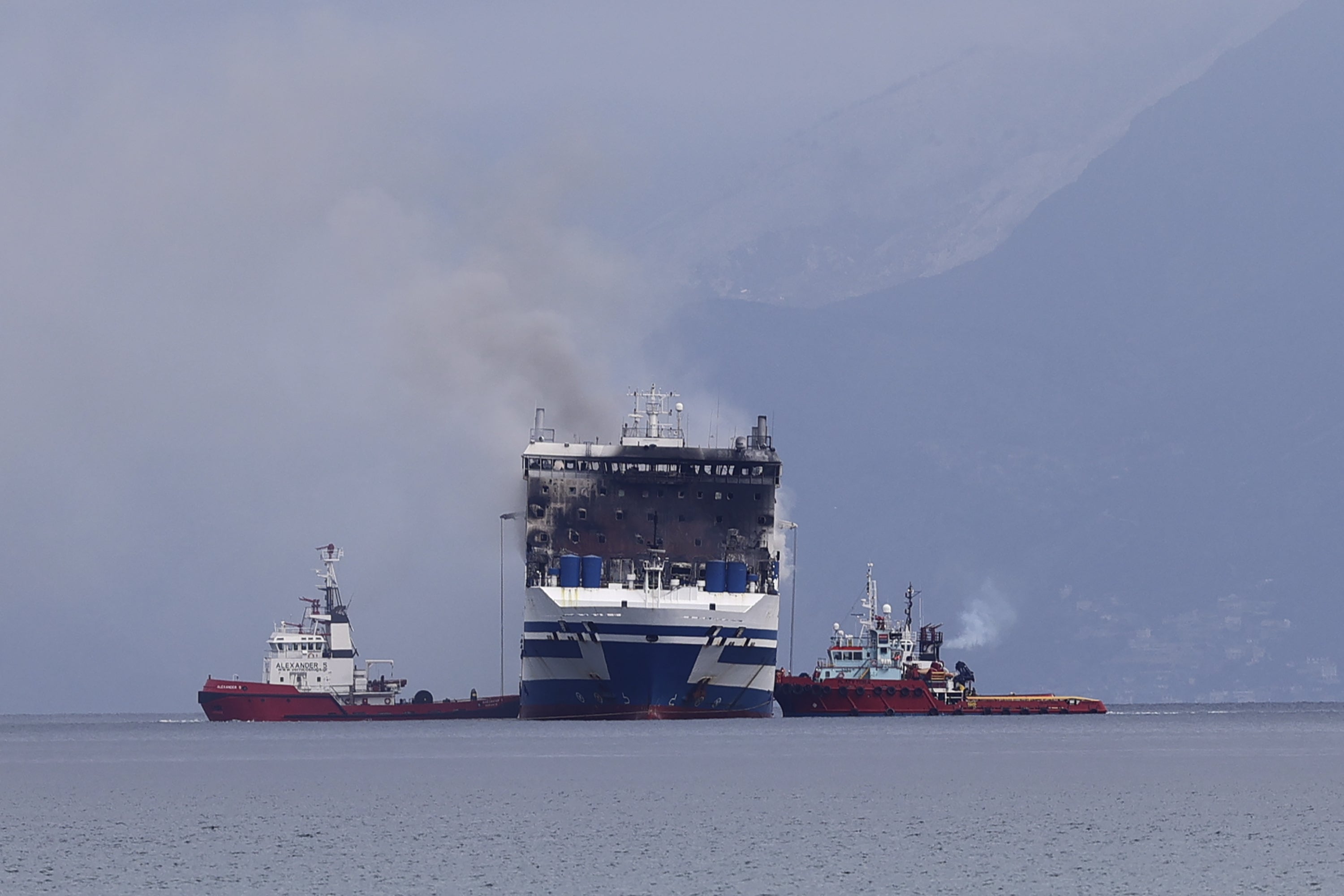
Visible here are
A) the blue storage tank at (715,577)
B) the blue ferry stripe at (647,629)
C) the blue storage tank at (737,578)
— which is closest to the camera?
the blue ferry stripe at (647,629)

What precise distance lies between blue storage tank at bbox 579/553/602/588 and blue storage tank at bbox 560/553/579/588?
41 centimetres

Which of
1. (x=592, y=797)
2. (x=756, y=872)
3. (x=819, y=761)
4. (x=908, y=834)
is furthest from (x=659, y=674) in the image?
(x=756, y=872)

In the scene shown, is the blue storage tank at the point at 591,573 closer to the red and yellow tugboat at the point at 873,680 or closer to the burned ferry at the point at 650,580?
the burned ferry at the point at 650,580

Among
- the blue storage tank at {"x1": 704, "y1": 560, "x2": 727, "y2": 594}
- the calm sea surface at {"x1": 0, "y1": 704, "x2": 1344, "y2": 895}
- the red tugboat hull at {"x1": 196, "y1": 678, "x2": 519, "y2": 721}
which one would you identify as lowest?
the calm sea surface at {"x1": 0, "y1": 704, "x2": 1344, "y2": 895}

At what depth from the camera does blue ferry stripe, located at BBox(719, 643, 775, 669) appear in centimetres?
13750

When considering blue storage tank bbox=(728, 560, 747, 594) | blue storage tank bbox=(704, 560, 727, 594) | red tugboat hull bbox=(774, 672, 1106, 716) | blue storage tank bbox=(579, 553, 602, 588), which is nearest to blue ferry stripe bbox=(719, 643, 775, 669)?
blue storage tank bbox=(728, 560, 747, 594)

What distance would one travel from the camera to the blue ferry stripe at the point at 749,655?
451 feet

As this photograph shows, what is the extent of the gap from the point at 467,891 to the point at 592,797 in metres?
27.4

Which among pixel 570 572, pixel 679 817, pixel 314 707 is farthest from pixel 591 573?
pixel 679 817

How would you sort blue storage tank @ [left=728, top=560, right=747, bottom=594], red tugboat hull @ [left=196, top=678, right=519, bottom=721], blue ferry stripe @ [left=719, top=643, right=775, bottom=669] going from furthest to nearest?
red tugboat hull @ [left=196, top=678, right=519, bottom=721], blue storage tank @ [left=728, top=560, right=747, bottom=594], blue ferry stripe @ [left=719, top=643, right=775, bottom=669]

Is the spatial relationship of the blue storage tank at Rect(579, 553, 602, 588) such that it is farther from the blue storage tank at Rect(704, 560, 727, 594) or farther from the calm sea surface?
the calm sea surface

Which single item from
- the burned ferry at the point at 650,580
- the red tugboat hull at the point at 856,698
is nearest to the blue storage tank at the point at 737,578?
the burned ferry at the point at 650,580

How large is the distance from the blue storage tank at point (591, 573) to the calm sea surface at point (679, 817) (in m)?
9.33

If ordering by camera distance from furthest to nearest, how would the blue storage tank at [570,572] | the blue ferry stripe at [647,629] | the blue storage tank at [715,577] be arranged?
the blue storage tank at [570,572]
the blue storage tank at [715,577]
the blue ferry stripe at [647,629]
